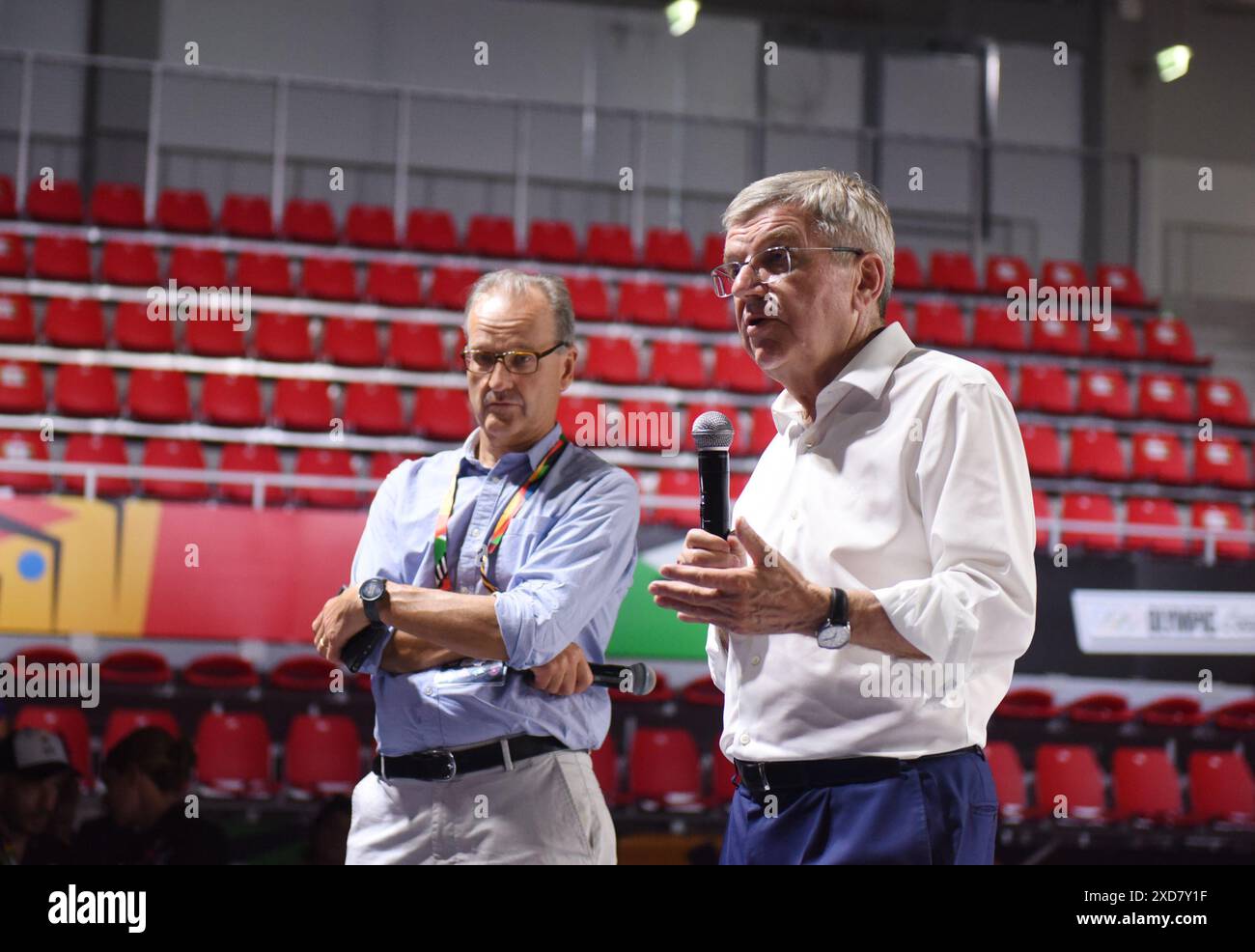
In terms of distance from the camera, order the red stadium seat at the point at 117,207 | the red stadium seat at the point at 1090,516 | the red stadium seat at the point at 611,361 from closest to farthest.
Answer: the red stadium seat at the point at 1090,516
the red stadium seat at the point at 611,361
the red stadium seat at the point at 117,207

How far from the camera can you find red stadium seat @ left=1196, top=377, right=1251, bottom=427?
8.52 meters

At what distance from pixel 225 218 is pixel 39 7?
108 inches

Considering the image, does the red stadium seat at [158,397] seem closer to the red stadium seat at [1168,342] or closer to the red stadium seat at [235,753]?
the red stadium seat at [235,753]

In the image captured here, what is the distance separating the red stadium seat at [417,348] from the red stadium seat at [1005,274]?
13.8 ft

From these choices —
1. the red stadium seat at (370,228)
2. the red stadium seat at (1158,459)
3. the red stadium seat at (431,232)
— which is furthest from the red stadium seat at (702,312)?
the red stadium seat at (1158,459)

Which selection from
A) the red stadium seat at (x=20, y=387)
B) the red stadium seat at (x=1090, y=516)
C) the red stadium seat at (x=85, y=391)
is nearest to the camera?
the red stadium seat at (x=20, y=387)

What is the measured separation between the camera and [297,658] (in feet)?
17.3

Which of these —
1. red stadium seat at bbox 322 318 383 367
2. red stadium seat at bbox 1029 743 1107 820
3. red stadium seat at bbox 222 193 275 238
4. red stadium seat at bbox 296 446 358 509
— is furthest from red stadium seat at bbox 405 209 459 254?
red stadium seat at bbox 1029 743 1107 820

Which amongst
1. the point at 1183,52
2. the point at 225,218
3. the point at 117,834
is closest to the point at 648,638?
the point at 117,834

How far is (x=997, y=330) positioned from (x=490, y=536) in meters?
7.39

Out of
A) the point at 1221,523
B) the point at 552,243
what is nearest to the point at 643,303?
the point at 552,243

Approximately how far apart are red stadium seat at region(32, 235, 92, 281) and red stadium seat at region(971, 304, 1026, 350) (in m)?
5.78

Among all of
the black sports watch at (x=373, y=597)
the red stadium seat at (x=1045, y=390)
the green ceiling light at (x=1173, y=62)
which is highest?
the green ceiling light at (x=1173, y=62)

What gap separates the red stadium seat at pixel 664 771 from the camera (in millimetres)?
5160
